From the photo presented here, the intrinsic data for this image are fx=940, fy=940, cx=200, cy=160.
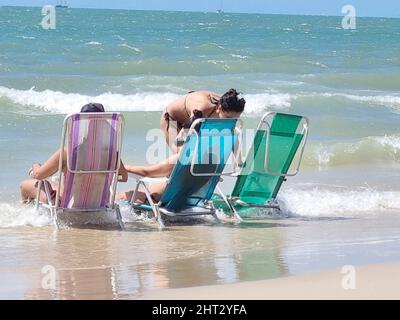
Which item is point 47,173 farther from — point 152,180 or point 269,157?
point 269,157

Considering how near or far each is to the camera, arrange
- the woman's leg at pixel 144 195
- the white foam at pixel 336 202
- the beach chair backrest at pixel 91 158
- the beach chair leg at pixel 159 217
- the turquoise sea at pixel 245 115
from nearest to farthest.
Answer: the turquoise sea at pixel 245 115, the beach chair backrest at pixel 91 158, the beach chair leg at pixel 159 217, the woman's leg at pixel 144 195, the white foam at pixel 336 202

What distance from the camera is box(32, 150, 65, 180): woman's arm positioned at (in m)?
7.14

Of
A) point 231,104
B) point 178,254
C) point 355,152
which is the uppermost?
point 231,104

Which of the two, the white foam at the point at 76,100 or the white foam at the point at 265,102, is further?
the white foam at the point at 265,102

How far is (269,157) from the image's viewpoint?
7980 millimetres

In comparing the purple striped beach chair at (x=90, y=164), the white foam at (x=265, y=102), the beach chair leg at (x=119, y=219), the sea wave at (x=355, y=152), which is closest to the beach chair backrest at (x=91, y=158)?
the purple striped beach chair at (x=90, y=164)

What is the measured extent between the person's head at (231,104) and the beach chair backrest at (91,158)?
0.91m

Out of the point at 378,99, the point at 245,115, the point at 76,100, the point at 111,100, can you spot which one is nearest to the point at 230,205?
the point at 245,115

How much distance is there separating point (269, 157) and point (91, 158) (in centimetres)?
168

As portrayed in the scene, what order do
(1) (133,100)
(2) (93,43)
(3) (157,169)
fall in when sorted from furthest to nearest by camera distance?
(2) (93,43)
(1) (133,100)
(3) (157,169)

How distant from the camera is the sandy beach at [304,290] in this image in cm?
510

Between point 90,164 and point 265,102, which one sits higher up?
point 90,164

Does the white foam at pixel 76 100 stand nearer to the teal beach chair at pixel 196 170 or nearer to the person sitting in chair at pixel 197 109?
the person sitting in chair at pixel 197 109

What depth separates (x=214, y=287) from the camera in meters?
5.41
